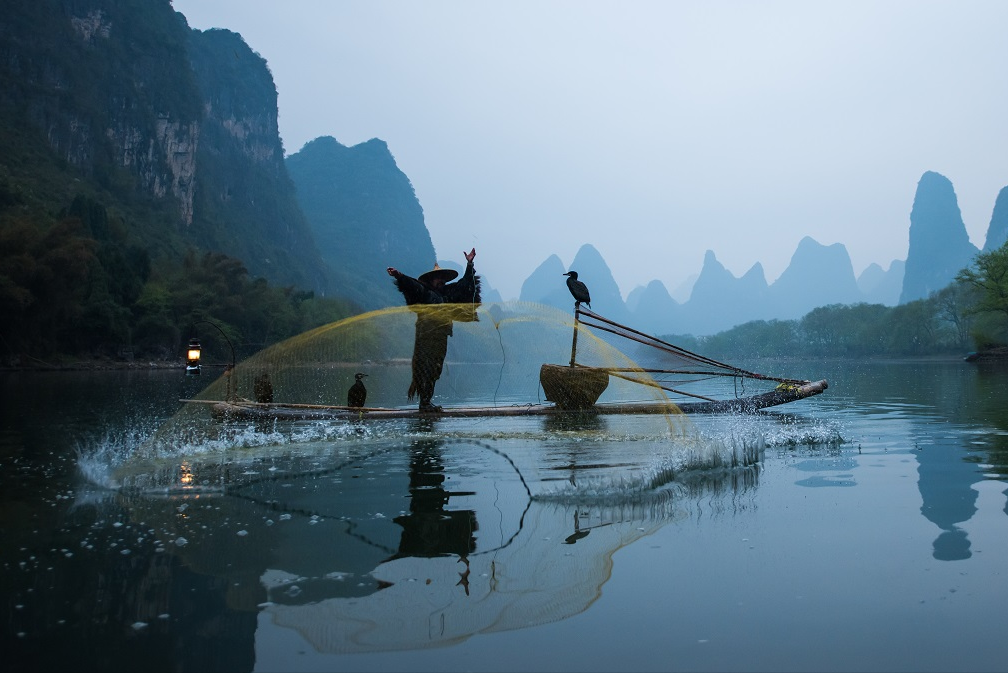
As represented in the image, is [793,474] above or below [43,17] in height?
below

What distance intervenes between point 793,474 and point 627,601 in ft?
18.5

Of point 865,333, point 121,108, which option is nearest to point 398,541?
point 865,333

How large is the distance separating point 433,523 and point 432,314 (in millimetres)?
8766

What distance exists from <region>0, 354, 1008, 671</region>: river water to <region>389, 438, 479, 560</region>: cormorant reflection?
39 mm

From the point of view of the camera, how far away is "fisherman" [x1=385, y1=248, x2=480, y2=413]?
1586cm

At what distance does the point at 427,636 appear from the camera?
434cm

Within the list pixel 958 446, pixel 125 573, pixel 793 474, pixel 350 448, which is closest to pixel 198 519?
pixel 125 573

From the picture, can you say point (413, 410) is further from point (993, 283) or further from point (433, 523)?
point (993, 283)

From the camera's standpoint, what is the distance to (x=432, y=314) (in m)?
15.4

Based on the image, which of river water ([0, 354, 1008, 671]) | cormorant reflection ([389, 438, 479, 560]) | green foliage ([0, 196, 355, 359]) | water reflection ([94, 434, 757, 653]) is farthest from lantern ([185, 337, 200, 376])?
green foliage ([0, 196, 355, 359])

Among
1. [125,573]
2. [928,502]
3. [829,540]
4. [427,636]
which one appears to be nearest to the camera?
[427,636]

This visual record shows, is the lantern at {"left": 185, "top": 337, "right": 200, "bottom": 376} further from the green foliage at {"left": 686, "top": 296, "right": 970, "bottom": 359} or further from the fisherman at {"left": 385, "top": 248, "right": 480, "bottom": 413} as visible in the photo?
the green foliage at {"left": 686, "top": 296, "right": 970, "bottom": 359}

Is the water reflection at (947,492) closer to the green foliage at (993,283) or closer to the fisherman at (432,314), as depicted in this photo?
the fisherman at (432,314)

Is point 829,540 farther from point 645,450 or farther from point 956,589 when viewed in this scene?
point 645,450
